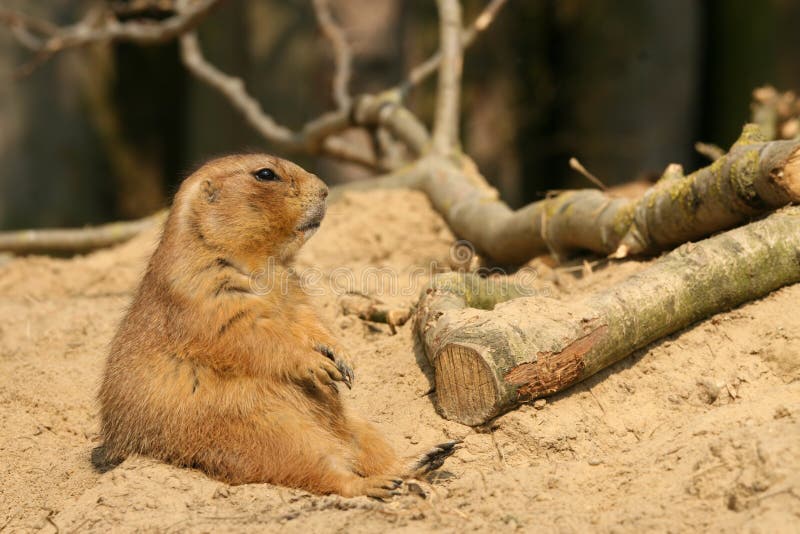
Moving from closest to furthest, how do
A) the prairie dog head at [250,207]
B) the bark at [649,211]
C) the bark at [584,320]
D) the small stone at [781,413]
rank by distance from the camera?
1. the small stone at [781,413]
2. the bark at [584,320]
3. the prairie dog head at [250,207]
4. the bark at [649,211]

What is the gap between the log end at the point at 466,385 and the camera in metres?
3.25

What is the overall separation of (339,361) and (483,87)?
24.2ft

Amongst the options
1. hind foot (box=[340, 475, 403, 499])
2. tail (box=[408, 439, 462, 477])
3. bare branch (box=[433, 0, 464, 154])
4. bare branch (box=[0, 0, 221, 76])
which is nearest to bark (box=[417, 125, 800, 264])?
bare branch (box=[433, 0, 464, 154])

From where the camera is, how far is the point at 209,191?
3.58 m

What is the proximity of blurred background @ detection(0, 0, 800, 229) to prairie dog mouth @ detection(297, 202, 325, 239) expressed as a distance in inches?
217

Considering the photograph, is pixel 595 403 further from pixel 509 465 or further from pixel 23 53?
pixel 23 53

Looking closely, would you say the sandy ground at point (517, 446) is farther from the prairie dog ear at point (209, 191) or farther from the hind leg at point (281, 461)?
the prairie dog ear at point (209, 191)

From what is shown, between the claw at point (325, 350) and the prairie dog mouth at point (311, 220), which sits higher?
the prairie dog mouth at point (311, 220)

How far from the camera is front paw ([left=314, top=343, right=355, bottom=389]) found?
3.33 metres

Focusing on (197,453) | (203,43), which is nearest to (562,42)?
(203,43)

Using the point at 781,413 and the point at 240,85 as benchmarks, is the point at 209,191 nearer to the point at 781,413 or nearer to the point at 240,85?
the point at 781,413

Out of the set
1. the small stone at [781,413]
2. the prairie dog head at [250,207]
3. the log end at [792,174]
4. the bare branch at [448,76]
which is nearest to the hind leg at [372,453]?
the prairie dog head at [250,207]

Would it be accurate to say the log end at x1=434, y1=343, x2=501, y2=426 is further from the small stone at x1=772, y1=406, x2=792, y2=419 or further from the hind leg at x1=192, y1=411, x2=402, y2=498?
the small stone at x1=772, y1=406, x2=792, y2=419

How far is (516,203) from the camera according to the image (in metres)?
10.1
